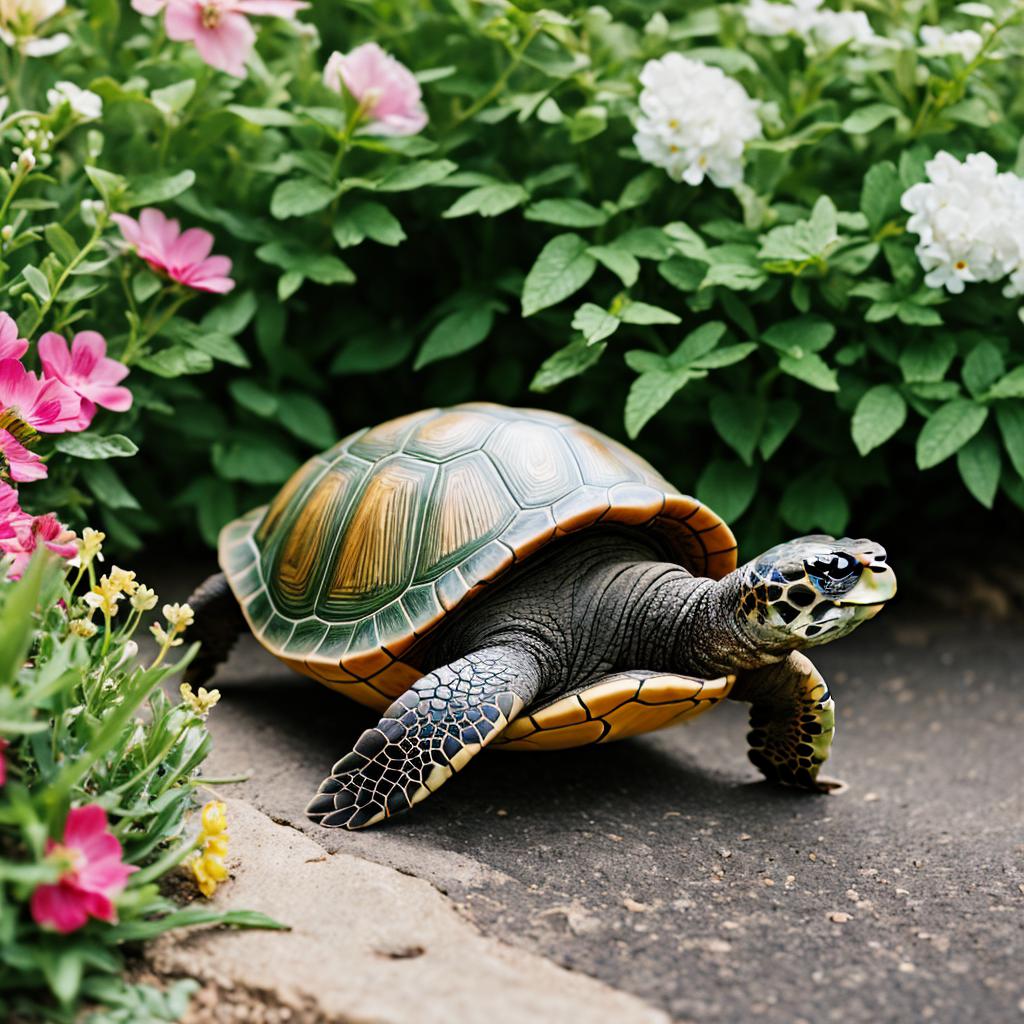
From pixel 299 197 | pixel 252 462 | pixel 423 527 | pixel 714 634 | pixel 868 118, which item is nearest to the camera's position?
pixel 714 634

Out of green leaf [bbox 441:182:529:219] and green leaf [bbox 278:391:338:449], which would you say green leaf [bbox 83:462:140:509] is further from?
green leaf [bbox 441:182:529:219]

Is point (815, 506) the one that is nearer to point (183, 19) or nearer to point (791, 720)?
point (791, 720)

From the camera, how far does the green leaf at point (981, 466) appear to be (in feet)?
10.3

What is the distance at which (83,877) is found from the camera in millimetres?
1551

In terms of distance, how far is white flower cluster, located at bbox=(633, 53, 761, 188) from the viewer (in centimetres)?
318

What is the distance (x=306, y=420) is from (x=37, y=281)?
3.73 feet

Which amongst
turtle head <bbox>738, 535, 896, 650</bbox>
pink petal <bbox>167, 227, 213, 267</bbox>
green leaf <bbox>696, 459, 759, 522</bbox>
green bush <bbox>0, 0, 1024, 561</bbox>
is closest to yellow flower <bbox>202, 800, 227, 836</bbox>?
turtle head <bbox>738, 535, 896, 650</bbox>

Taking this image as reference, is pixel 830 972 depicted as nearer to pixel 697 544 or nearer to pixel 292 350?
pixel 697 544

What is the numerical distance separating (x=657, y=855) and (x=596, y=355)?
1.49 meters

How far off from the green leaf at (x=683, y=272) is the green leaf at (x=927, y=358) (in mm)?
648

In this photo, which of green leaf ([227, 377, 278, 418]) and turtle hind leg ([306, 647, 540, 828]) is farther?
green leaf ([227, 377, 278, 418])

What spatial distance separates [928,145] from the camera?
351 centimetres

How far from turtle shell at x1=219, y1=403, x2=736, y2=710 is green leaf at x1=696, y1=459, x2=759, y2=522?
1.56ft

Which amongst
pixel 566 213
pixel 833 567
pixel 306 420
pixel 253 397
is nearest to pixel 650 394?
pixel 566 213
